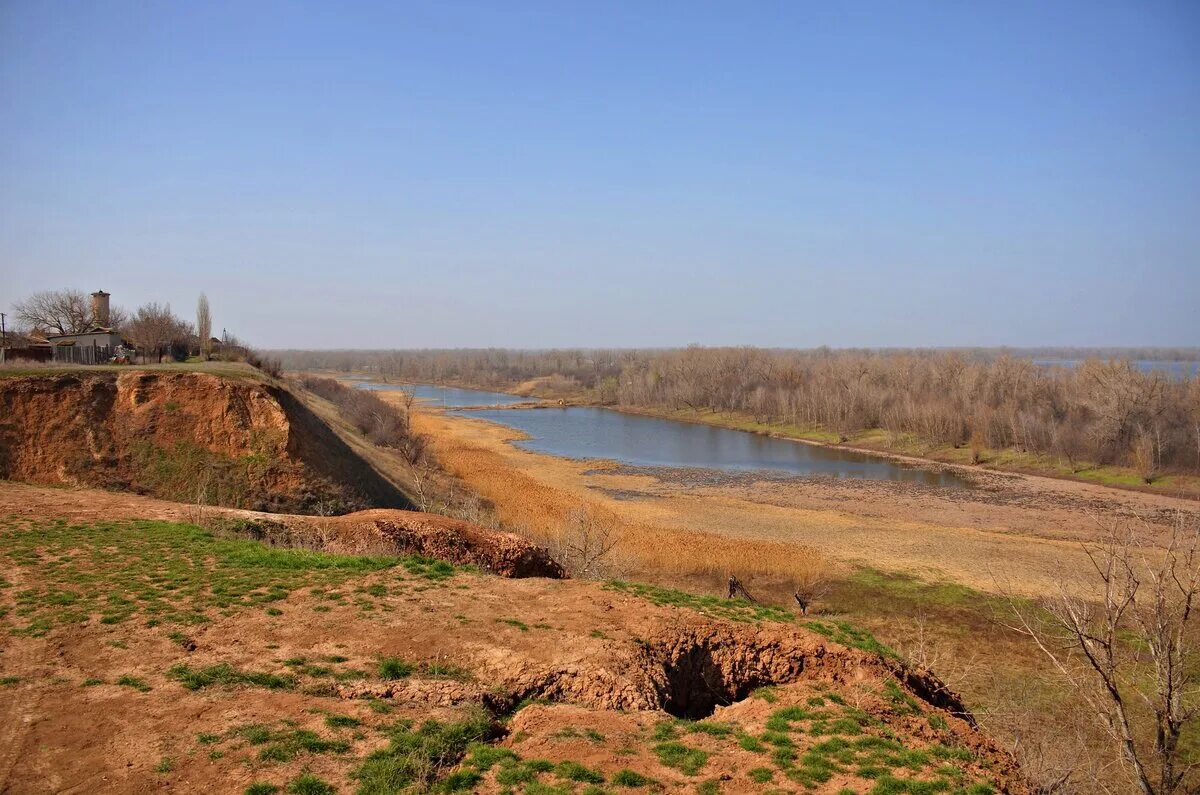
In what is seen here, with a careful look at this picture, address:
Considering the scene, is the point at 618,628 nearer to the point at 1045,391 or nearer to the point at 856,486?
the point at 856,486

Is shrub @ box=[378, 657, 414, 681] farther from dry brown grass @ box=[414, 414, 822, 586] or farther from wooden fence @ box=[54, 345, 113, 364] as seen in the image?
wooden fence @ box=[54, 345, 113, 364]

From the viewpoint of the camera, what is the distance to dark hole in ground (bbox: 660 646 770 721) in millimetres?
9945

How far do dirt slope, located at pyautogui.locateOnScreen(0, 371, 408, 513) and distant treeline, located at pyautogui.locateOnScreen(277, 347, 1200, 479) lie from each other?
1801 inches

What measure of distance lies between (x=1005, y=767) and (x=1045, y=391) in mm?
57945

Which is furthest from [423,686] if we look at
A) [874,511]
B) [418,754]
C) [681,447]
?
[681,447]

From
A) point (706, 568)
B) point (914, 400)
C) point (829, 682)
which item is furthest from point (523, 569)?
point (914, 400)

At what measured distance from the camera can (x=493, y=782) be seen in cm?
670

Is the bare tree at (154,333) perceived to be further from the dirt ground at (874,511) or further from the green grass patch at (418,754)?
the green grass patch at (418,754)

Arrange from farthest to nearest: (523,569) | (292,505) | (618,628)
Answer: (292,505), (523,569), (618,628)

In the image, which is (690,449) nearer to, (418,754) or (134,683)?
(134,683)

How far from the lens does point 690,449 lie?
5791 centimetres

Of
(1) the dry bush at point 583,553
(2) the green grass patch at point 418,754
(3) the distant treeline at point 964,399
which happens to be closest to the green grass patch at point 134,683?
(2) the green grass patch at point 418,754

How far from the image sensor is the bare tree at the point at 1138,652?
306 inches

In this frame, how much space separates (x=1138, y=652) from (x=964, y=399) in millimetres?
54092
